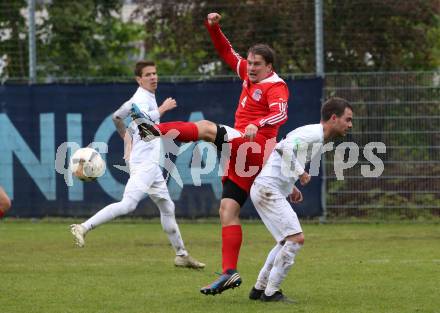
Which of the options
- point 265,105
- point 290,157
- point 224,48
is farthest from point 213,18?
point 290,157

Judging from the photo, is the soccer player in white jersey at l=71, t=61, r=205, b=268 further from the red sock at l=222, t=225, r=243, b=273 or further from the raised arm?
the red sock at l=222, t=225, r=243, b=273

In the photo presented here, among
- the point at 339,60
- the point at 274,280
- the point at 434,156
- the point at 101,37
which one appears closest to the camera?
the point at 274,280

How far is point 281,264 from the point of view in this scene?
8836mm

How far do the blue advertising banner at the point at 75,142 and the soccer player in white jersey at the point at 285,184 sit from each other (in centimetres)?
819

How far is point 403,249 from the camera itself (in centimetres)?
1327

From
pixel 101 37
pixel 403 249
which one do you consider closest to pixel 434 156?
pixel 403 249

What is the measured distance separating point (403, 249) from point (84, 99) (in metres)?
6.64

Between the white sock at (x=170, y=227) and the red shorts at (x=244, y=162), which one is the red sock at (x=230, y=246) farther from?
the white sock at (x=170, y=227)

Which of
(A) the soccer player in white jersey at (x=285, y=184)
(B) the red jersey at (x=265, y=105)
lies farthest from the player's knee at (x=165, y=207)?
(A) the soccer player in white jersey at (x=285, y=184)

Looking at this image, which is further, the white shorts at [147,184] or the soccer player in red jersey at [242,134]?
the white shorts at [147,184]

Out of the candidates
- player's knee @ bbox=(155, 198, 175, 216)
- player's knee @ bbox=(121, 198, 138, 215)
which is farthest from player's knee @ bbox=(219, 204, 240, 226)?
player's knee @ bbox=(121, 198, 138, 215)

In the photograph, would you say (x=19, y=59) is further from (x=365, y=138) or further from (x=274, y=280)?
(x=274, y=280)

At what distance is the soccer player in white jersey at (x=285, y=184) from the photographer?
28.9ft

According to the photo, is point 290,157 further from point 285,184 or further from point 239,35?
point 239,35
